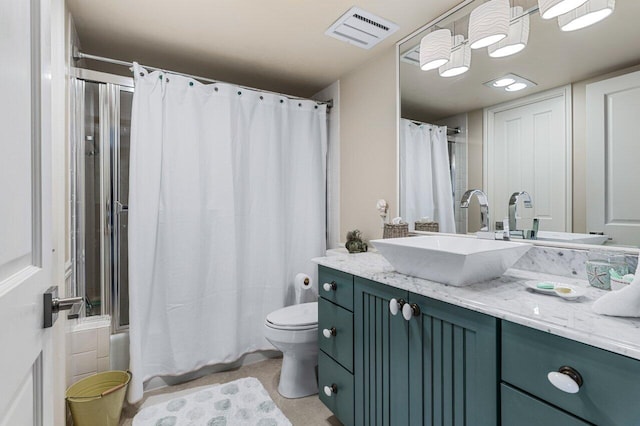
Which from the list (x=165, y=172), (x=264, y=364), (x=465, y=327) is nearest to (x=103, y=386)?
(x=264, y=364)

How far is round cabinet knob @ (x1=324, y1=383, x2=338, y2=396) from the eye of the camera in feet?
5.47

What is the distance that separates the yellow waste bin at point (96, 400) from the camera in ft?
5.32

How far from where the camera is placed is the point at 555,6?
1.24m

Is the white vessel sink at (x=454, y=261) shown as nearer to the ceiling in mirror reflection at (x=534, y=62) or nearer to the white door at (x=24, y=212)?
the ceiling in mirror reflection at (x=534, y=62)

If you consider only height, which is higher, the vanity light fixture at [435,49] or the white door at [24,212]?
the vanity light fixture at [435,49]

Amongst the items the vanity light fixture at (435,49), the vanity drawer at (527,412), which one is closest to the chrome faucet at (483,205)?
the vanity light fixture at (435,49)

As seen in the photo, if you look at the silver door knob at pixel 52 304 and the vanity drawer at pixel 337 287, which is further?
the vanity drawer at pixel 337 287

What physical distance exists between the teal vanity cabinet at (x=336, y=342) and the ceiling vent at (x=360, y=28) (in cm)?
140

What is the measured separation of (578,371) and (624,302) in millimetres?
236

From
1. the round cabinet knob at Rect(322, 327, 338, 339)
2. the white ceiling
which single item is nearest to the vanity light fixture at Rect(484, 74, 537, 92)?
the white ceiling

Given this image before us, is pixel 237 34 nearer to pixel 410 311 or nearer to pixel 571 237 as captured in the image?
pixel 410 311

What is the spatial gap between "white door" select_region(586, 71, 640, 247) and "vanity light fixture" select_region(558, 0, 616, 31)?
24 cm

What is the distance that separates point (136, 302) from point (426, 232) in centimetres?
183

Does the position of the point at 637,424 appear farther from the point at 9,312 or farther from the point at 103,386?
the point at 103,386
